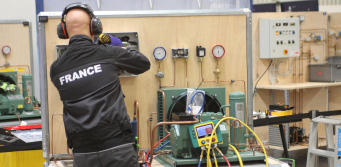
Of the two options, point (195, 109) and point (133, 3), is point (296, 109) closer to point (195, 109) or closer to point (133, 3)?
point (133, 3)

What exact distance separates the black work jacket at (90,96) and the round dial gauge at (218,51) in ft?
3.72

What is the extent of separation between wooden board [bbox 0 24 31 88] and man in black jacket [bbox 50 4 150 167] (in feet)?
11.7

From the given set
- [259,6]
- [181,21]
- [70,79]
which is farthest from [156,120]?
[259,6]

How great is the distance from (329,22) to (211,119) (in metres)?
5.06

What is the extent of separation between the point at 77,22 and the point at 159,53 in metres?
0.94

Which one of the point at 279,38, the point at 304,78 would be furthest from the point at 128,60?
the point at 304,78

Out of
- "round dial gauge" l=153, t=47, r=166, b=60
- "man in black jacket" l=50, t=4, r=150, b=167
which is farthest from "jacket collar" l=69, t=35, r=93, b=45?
"round dial gauge" l=153, t=47, r=166, b=60

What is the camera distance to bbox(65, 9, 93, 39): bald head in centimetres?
181

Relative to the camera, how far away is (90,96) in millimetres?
1698

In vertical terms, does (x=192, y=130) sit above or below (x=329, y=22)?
below

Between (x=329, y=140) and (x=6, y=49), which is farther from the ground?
(x=6, y=49)

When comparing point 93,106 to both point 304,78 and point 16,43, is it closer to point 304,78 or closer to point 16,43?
point 16,43

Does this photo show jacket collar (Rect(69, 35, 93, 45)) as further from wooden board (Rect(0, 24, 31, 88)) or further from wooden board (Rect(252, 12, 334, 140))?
wooden board (Rect(252, 12, 334, 140))

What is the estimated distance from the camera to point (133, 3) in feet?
12.5
